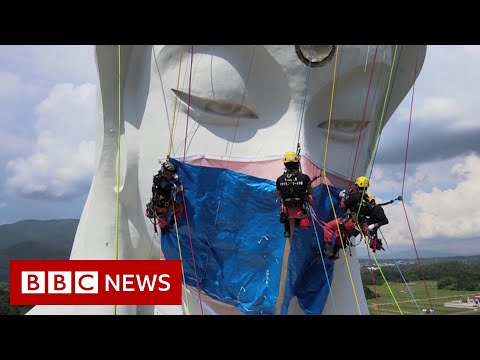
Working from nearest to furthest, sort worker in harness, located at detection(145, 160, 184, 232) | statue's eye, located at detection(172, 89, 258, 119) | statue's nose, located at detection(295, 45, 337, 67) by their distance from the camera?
1. statue's nose, located at detection(295, 45, 337, 67)
2. worker in harness, located at detection(145, 160, 184, 232)
3. statue's eye, located at detection(172, 89, 258, 119)

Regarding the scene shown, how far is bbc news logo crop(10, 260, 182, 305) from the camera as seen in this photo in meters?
5.36

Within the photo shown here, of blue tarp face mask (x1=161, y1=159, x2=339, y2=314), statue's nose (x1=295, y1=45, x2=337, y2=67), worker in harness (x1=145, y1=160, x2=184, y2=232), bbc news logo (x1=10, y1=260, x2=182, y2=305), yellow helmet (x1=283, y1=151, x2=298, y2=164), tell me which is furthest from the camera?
worker in harness (x1=145, y1=160, x2=184, y2=232)

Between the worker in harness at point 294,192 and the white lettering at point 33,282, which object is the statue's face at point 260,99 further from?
the white lettering at point 33,282

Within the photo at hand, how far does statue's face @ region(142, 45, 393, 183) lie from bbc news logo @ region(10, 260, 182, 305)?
5.54ft

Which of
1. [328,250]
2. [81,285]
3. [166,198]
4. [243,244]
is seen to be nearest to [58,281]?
[81,285]

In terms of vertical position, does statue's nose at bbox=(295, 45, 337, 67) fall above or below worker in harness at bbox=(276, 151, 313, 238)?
above

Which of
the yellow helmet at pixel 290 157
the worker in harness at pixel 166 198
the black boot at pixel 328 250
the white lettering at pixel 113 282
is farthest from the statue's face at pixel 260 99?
the white lettering at pixel 113 282

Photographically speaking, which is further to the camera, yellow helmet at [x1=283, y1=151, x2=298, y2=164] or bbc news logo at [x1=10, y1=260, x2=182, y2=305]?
bbc news logo at [x1=10, y1=260, x2=182, y2=305]

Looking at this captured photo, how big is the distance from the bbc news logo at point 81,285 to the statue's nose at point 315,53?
10.4ft

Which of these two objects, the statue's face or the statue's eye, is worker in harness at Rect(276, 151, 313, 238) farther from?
the statue's eye

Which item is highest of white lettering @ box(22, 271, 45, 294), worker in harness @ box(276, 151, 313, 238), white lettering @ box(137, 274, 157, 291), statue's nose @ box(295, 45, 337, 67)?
statue's nose @ box(295, 45, 337, 67)

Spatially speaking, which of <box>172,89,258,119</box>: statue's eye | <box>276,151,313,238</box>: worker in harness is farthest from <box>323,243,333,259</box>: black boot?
<box>172,89,258,119</box>: statue's eye

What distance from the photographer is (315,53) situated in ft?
18.8

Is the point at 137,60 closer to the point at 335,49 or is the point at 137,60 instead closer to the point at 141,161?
the point at 141,161
